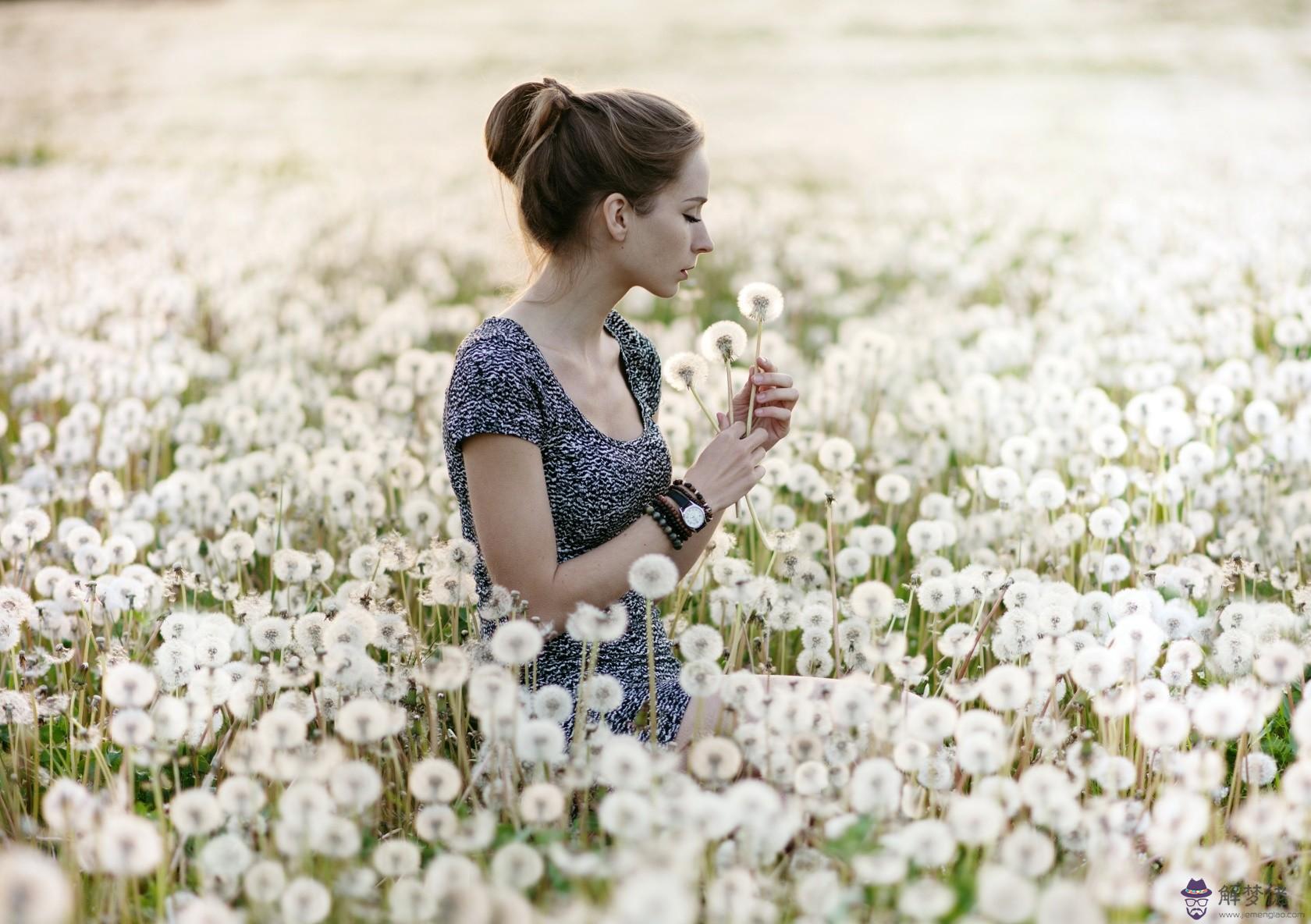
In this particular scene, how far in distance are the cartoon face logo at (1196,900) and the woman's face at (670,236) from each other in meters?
1.81

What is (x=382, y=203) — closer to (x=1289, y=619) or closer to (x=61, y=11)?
(x=1289, y=619)

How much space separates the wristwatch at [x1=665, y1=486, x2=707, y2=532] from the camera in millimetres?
3289

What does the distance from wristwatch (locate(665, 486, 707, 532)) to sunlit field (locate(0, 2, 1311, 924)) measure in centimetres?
14

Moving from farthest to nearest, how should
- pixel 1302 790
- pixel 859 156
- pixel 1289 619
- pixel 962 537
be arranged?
pixel 859 156, pixel 962 537, pixel 1289 619, pixel 1302 790

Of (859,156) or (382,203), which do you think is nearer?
(382,203)

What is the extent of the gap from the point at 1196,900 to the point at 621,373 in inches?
78.5

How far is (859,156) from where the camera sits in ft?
62.6

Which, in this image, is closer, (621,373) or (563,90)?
(563,90)

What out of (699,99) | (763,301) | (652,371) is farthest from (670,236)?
(699,99)

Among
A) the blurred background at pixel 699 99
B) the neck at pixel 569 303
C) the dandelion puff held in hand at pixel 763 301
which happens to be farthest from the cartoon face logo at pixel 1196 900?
the blurred background at pixel 699 99

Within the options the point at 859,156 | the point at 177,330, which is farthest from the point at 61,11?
the point at 177,330

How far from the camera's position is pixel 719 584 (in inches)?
147

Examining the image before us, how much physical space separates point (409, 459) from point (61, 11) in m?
29.0

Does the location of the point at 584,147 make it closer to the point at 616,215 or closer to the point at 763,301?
the point at 616,215
